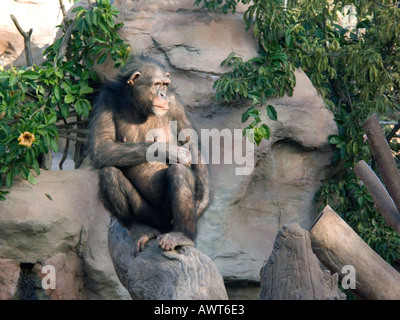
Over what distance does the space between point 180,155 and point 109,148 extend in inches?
20.8

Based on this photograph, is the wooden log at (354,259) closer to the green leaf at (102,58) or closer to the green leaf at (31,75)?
the green leaf at (102,58)

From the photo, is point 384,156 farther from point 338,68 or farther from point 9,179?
point 9,179

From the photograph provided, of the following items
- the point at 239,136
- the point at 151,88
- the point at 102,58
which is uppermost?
the point at 102,58

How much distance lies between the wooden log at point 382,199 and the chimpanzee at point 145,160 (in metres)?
1.41

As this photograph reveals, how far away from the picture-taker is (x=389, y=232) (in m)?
6.81

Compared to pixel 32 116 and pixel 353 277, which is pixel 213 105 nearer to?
pixel 32 116

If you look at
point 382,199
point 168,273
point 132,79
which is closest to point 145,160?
point 132,79

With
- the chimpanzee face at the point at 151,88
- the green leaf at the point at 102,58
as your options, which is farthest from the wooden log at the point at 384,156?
the green leaf at the point at 102,58

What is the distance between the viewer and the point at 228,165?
6.71 metres

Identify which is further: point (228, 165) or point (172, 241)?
point (228, 165)

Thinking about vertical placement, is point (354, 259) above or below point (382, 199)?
below

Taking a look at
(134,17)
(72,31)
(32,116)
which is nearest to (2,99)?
(32,116)

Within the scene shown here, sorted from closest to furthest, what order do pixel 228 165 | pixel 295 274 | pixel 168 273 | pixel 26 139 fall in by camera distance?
pixel 295 274, pixel 168 273, pixel 26 139, pixel 228 165

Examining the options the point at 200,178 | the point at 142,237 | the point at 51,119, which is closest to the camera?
the point at 142,237
